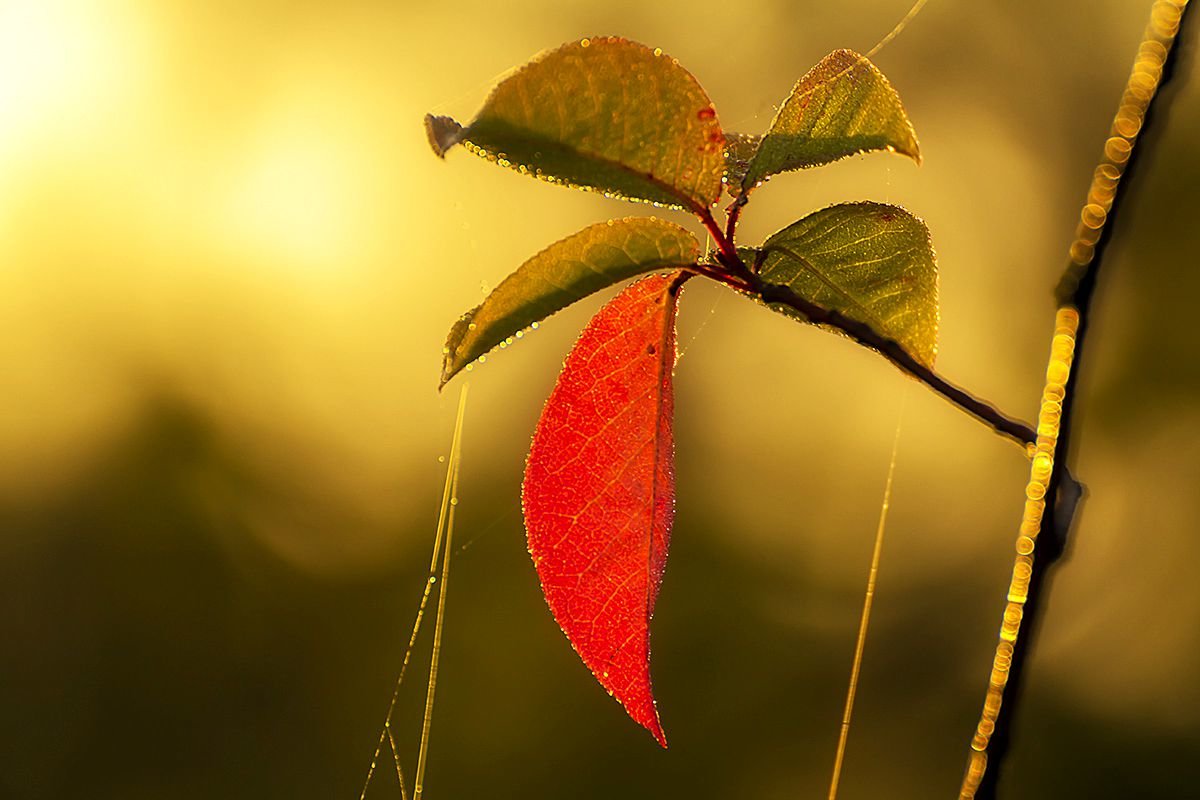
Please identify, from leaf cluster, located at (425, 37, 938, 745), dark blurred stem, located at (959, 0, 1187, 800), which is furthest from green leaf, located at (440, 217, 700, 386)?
dark blurred stem, located at (959, 0, 1187, 800)

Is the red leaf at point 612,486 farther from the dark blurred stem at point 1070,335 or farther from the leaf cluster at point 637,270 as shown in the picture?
the dark blurred stem at point 1070,335

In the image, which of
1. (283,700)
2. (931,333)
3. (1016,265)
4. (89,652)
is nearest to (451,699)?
(283,700)

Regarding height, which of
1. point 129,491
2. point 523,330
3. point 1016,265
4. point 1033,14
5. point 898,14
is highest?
point 1033,14

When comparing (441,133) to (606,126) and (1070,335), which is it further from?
(1070,335)

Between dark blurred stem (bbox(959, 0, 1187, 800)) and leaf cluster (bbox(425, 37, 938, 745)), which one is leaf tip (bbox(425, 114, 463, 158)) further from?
dark blurred stem (bbox(959, 0, 1187, 800))

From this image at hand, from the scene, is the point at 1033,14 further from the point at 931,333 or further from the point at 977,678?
the point at 931,333
